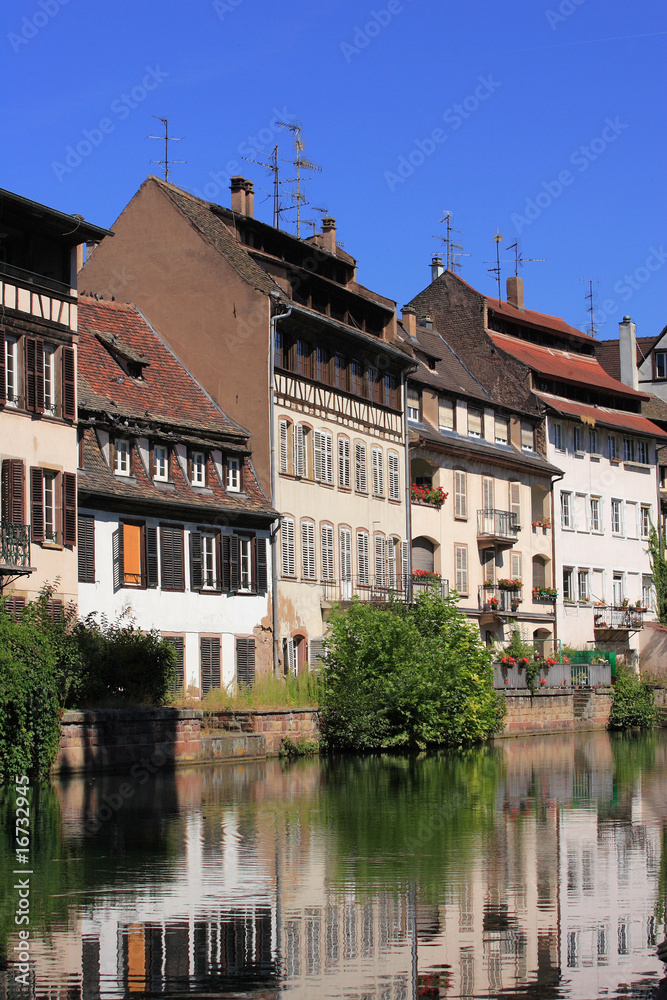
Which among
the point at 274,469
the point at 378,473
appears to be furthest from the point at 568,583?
the point at 274,469

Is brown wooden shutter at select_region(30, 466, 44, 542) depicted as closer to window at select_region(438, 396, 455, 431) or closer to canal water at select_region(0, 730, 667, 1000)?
canal water at select_region(0, 730, 667, 1000)

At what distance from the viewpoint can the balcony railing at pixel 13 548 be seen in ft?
97.8

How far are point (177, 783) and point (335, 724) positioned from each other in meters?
10.3

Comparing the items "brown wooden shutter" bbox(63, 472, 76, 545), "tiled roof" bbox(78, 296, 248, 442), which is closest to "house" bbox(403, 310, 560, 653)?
"tiled roof" bbox(78, 296, 248, 442)

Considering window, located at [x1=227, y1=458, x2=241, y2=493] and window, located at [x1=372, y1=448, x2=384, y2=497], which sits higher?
window, located at [x1=372, y1=448, x2=384, y2=497]

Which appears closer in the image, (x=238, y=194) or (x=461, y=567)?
(x=238, y=194)

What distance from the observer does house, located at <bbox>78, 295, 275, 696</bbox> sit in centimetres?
3569

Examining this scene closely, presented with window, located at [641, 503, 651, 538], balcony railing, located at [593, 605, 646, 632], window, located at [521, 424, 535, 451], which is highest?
window, located at [521, 424, 535, 451]

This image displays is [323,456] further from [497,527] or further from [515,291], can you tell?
[515,291]

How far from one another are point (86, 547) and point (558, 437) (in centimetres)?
3116

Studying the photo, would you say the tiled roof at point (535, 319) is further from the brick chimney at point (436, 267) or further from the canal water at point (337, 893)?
the canal water at point (337, 893)

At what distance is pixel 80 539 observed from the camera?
34.7 m

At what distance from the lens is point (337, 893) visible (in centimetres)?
1350

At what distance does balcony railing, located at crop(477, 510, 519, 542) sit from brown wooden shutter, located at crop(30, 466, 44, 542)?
2584cm
